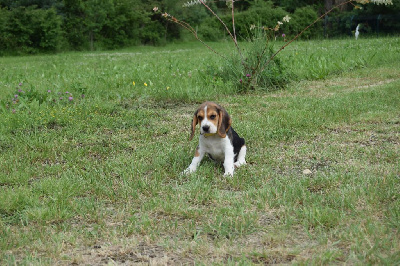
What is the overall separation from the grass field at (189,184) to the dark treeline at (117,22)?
16645mm

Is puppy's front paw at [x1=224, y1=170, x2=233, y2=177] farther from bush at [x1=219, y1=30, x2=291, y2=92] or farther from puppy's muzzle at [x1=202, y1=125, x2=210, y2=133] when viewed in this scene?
bush at [x1=219, y1=30, x2=291, y2=92]

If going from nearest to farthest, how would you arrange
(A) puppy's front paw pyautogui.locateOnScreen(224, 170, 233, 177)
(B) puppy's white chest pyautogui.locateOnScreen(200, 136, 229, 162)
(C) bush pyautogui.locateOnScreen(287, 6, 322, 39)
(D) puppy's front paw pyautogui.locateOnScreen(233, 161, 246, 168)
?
Answer: (A) puppy's front paw pyautogui.locateOnScreen(224, 170, 233, 177), (B) puppy's white chest pyautogui.locateOnScreen(200, 136, 229, 162), (D) puppy's front paw pyautogui.locateOnScreen(233, 161, 246, 168), (C) bush pyautogui.locateOnScreen(287, 6, 322, 39)

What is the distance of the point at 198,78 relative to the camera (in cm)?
934

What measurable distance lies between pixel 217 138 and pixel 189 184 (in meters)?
0.57

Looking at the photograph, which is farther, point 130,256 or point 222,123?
point 222,123

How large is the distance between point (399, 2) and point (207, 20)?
1270cm

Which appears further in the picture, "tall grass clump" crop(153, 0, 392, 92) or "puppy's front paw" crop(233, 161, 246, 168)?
"tall grass clump" crop(153, 0, 392, 92)

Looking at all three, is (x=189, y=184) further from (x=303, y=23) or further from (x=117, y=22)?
(x=303, y=23)

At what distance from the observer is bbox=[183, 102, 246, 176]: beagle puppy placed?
13.2 ft

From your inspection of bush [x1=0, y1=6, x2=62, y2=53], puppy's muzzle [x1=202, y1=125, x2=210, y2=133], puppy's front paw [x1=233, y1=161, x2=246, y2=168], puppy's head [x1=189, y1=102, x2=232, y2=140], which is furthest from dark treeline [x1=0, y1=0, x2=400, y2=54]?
puppy's muzzle [x1=202, y1=125, x2=210, y2=133]

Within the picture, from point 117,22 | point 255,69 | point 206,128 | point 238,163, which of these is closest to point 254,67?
point 255,69

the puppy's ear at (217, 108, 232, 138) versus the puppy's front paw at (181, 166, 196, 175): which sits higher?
the puppy's ear at (217, 108, 232, 138)

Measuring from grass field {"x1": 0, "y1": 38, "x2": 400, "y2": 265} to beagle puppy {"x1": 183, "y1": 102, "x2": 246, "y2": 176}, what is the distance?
0.40 feet

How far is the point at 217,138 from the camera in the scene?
13.8 feet
